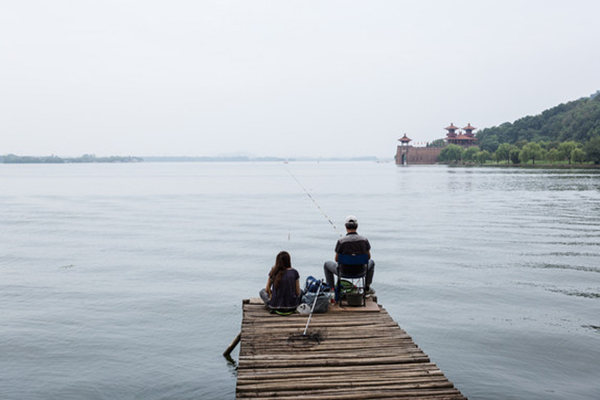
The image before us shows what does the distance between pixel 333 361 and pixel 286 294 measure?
7.39 ft

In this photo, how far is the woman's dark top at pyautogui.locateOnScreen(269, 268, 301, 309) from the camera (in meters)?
9.38

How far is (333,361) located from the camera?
7.35 meters

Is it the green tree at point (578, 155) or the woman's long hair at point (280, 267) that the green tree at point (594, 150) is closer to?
the green tree at point (578, 155)

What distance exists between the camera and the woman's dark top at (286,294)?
9383 millimetres

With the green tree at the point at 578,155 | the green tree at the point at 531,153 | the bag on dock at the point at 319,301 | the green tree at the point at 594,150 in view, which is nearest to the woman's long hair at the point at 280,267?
the bag on dock at the point at 319,301

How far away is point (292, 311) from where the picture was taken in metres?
9.48

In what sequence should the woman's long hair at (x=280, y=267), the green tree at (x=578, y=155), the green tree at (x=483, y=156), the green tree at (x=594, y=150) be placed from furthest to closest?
1. the green tree at (x=483, y=156)
2. the green tree at (x=578, y=155)
3. the green tree at (x=594, y=150)
4. the woman's long hair at (x=280, y=267)

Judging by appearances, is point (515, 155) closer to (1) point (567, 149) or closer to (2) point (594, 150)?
(1) point (567, 149)

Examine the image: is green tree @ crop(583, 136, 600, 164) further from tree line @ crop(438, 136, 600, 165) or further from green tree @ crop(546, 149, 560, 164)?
green tree @ crop(546, 149, 560, 164)

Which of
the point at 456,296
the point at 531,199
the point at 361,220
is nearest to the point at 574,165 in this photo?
the point at 531,199

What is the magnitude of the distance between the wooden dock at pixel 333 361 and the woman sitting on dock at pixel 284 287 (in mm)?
215

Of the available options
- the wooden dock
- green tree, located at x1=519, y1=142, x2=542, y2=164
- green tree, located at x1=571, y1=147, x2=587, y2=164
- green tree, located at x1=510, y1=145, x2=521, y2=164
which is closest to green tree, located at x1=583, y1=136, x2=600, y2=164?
green tree, located at x1=571, y1=147, x2=587, y2=164

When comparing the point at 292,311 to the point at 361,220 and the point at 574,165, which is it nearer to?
the point at 361,220

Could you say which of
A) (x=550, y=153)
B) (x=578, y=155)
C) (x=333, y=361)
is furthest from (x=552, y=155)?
(x=333, y=361)
